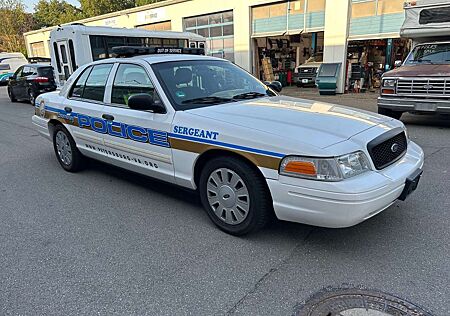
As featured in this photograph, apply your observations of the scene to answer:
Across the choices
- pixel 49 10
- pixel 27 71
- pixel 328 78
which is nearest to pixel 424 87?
pixel 328 78

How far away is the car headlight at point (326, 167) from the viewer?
2.64 metres

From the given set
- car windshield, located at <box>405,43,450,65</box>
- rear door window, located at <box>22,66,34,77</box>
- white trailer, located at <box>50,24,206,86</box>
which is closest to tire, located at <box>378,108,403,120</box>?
car windshield, located at <box>405,43,450,65</box>

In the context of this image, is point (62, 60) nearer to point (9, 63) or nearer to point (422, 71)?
point (422, 71)

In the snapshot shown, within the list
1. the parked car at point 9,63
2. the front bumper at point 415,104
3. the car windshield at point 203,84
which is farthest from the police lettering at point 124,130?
the parked car at point 9,63

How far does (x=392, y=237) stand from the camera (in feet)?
10.4

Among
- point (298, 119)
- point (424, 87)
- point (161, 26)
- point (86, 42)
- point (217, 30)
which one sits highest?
point (161, 26)

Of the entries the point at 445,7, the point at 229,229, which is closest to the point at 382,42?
the point at 445,7

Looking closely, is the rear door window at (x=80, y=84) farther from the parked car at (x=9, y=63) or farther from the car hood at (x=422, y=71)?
the parked car at (x=9, y=63)

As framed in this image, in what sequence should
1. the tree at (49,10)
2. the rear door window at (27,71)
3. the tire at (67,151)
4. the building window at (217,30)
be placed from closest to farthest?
the tire at (67,151), the rear door window at (27,71), the building window at (217,30), the tree at (49,10)

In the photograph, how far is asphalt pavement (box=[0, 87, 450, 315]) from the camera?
2.47 m

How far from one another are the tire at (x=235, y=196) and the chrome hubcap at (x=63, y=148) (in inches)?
109

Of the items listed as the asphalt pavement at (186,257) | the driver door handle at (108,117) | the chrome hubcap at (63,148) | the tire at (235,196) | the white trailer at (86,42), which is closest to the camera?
the asphalt pavement at (186,257)

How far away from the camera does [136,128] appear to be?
3.84 meters

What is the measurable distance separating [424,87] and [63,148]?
23.0 feet
